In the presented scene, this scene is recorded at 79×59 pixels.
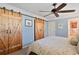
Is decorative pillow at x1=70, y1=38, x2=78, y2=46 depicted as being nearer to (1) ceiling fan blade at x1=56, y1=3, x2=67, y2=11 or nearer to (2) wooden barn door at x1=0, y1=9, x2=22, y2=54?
(1) ceiling fan blade at x1=56, y1=3, x2=67, y2=11

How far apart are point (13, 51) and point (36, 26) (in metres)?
0.46

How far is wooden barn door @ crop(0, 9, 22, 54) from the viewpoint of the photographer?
3.86 feet

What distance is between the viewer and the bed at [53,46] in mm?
1255

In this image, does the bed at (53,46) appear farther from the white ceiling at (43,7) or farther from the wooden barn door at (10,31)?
the white ceiling at (43,7)

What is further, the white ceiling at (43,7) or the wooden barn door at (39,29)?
the wooden barn door at (39,29)

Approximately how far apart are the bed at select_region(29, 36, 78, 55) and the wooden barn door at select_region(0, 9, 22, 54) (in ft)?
0.77

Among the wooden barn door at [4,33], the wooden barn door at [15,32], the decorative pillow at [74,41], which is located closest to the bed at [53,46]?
the decorative pillow at [74,41]

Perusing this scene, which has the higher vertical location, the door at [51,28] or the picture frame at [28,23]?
the picture frame at [28,23]

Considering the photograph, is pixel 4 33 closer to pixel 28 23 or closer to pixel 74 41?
pixel 28 23

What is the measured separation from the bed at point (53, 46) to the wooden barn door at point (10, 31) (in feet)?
0.77

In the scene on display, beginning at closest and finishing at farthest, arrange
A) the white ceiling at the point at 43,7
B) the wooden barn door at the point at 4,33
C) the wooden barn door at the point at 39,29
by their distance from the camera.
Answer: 1. the wooden barn door at the point at 4,33
2. the white ceiling at the point at 43,7
3. the wooden barn door at the point at 39,29

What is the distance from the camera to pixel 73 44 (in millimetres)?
1325

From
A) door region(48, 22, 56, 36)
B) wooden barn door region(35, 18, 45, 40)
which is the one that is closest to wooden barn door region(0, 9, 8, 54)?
wooden barn door region(35, 18, 45, 40)
